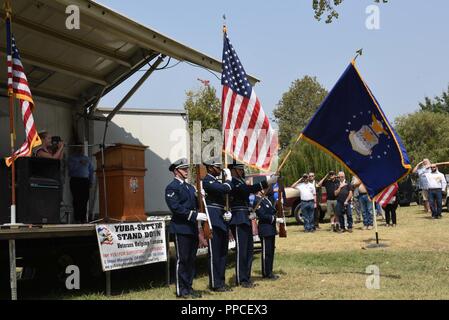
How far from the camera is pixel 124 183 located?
373 inches

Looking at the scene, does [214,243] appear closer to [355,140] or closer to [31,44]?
Result: [355,140]

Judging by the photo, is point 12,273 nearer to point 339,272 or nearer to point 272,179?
point 272,179

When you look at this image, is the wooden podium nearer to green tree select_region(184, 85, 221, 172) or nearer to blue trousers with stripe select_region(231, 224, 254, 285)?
blue trousers with stripe select_region(231, 224, 254, 285)

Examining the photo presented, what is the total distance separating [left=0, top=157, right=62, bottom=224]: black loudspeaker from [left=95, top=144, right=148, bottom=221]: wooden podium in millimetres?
1672

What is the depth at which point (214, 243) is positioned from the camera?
25.5 feet

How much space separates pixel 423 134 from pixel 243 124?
132 feet

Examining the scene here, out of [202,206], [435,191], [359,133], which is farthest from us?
[435,191]

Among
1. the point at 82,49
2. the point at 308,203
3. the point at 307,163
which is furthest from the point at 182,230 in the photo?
the point at 307,163

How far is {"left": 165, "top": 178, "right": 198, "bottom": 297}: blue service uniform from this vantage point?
7320mm

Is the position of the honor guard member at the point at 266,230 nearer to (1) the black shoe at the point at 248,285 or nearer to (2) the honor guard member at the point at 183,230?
(1) the black shoe at the point at 248,285

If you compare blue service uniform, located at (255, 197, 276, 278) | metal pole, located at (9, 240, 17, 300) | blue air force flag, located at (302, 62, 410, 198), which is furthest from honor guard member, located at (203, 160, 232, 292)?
metal pole, located at (9, 240, 17, 300)

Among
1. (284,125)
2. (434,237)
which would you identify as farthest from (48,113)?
(284,125)
